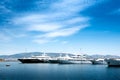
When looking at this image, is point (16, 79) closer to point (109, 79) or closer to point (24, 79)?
point (24, 79)

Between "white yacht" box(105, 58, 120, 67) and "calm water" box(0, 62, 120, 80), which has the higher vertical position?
"white yacht" box(105, 58, 120, 67)

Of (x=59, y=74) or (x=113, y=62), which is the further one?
(x=113, y=62)

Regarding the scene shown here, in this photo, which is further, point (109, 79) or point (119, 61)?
point (119, 61)

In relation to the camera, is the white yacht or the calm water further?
the white yacht

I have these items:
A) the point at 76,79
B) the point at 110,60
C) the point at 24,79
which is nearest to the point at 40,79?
the point at 24,79

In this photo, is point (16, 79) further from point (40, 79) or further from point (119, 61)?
point (119, 61)

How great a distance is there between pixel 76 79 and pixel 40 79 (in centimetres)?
940

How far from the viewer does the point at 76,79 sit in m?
66.5

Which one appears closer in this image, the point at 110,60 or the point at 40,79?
the point at 40,79

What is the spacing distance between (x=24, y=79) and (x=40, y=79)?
407 cm

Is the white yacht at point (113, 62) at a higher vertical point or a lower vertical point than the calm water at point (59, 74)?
higher

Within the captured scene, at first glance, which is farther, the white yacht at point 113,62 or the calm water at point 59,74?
the white yacht at point 113,62

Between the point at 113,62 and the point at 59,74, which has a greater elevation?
the point at 113,62

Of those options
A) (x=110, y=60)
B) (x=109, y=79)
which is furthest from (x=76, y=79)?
(x=110, y=60)
